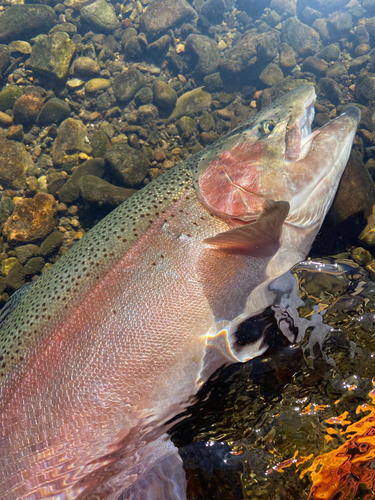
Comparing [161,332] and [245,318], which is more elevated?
[161,332]

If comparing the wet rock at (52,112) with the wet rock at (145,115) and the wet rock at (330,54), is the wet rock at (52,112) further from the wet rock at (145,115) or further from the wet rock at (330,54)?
the wet rock at (330,54)

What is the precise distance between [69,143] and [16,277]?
8.50 ft

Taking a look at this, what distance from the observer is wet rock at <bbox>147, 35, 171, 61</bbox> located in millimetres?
6691

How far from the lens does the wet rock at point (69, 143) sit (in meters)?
4.79

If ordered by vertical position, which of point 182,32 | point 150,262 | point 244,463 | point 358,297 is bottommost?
point 358,297

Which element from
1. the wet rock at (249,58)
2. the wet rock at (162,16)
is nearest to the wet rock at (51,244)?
the wet rock at (249,58)

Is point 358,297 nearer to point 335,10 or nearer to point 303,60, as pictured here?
point 303,60

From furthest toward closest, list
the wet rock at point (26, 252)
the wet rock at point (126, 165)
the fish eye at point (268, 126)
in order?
the wet rock at point (126, 165) < the wet rock at point (26, 252) < the fish eye at point (268, 126)

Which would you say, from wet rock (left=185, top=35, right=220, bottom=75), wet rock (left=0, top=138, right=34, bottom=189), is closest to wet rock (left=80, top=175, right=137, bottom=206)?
wet rock (left=0, top=138, right=34, bottom=189)

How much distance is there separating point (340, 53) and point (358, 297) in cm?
773

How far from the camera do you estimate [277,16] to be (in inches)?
337

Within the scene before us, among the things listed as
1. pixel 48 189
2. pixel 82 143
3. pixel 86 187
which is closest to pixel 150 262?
pixel 86 187

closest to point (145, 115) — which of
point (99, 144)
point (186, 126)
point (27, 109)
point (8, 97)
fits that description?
point (186, 126)

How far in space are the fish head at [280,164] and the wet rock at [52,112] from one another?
417cm
